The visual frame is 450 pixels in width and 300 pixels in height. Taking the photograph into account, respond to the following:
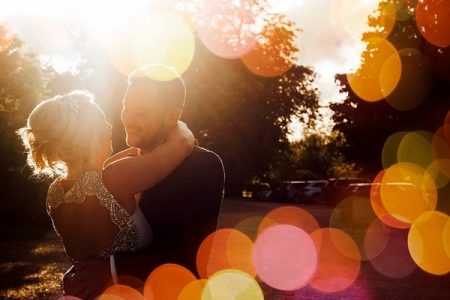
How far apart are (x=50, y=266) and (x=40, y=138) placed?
10648 millimetres

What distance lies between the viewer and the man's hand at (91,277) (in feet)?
9.87

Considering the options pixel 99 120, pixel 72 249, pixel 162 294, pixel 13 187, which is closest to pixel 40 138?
pixel 99 120

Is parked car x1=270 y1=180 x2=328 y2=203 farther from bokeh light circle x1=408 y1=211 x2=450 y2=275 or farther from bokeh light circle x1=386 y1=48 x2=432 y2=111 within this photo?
bokeh light circle x1=408 y1=211 x2=450 y2=275

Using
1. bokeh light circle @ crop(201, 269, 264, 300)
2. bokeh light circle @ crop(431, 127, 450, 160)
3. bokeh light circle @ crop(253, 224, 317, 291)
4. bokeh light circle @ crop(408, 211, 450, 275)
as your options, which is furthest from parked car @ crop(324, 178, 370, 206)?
bokeh light circle @ crop(201, 269, 264, 300)

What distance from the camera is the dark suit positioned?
2.96 m

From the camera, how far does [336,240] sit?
57.8 ft

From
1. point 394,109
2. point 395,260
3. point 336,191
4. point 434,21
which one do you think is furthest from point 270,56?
point 395,260

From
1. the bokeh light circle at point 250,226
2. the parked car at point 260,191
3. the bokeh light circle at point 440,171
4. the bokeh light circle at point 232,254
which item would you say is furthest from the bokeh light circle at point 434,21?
the parked car at point 260,191

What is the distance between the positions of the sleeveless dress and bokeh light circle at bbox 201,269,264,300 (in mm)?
5362

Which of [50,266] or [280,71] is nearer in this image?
[50,266]

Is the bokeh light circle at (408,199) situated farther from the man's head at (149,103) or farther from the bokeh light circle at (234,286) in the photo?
the man's head at (149,103)

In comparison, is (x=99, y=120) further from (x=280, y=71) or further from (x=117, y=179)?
(x=280, y=71)

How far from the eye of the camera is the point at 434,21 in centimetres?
2269

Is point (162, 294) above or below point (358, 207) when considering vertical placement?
above
